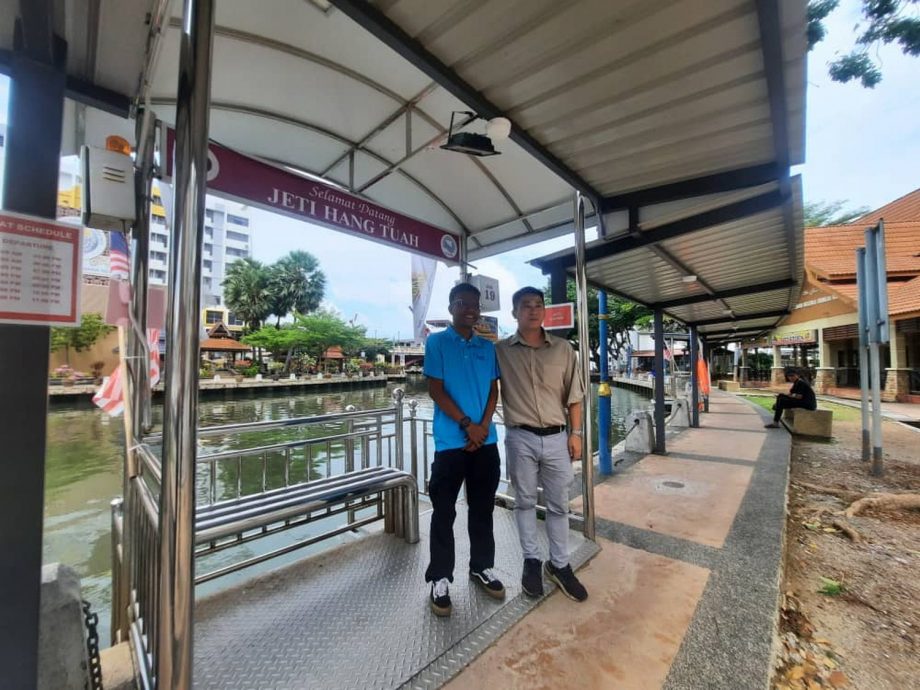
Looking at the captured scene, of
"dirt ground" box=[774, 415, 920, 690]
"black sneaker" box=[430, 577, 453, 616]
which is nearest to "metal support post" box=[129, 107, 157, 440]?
"black sneaker" box=[430, 577, 453, 616]

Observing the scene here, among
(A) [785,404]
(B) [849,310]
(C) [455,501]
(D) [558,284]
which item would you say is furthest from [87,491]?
(B) [849,310]

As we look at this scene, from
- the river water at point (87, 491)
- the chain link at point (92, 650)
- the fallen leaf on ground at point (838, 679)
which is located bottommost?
the river water at point (87, 491)

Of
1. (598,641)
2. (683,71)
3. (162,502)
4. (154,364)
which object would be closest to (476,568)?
(598,641)

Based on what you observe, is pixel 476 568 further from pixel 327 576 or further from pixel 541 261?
pixel 541 261

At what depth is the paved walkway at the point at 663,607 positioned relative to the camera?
1.72 m

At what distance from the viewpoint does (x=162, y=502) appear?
1.05 m

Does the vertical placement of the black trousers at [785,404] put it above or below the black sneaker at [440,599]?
above

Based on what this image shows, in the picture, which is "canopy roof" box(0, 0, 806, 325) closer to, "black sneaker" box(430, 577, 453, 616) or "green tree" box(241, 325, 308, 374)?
"black sneaker" box(430, 577, 453, 616)

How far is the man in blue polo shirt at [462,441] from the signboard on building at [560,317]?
1096 mm

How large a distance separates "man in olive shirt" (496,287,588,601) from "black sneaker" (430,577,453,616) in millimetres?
454

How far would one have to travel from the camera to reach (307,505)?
7.16 feet

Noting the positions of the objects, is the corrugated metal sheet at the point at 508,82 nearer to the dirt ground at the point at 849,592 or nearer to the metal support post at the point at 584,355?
the metal support post at the point at 584,355

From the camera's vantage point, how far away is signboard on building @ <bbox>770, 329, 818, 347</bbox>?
2058 cm

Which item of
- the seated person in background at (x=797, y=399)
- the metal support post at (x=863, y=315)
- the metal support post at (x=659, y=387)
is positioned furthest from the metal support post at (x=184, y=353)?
the seated person in background at (x=797, y=399)
